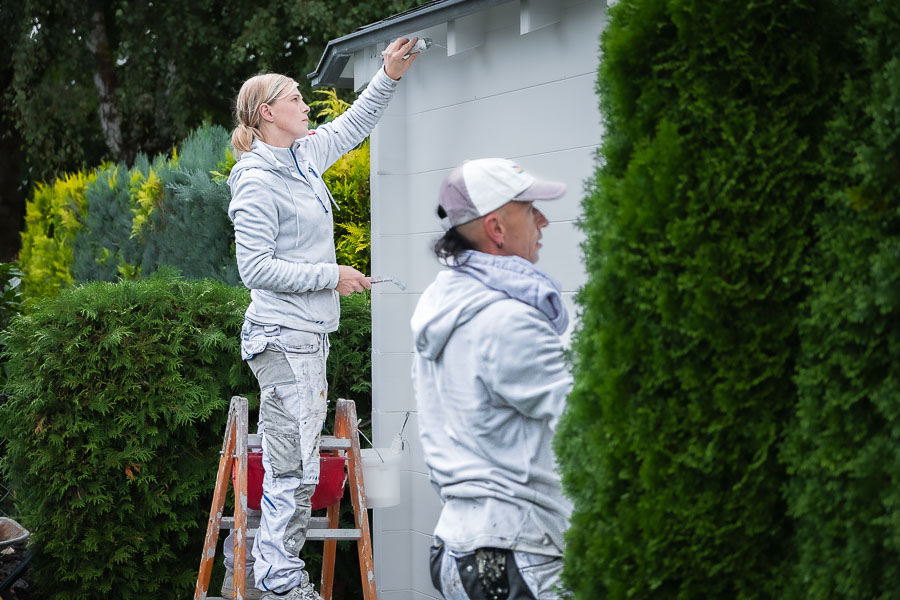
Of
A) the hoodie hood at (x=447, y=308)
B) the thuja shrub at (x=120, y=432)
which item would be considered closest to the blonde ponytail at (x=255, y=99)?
the thuja shrub at (x=120, y=432)

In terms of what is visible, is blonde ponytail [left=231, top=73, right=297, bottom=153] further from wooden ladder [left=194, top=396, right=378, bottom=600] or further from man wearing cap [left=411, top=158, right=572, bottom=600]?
man wearing cap [left=411, top=158, right=572, bottom=600]

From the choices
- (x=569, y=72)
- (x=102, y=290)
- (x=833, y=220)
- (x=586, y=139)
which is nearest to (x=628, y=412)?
(x=833, y=220)

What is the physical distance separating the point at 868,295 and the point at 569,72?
221 cm

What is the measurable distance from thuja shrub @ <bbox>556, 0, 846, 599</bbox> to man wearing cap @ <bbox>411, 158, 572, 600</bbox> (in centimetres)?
24

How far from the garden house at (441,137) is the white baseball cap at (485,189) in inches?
46.9

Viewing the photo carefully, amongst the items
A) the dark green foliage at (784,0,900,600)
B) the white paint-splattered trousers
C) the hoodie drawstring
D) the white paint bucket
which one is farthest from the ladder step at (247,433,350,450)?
the dark green foliage at (784,0,900,600)

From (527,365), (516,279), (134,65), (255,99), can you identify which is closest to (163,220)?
(255,99)

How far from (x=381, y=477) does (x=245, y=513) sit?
0.63 metres

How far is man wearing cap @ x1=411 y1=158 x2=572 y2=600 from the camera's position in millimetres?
2492

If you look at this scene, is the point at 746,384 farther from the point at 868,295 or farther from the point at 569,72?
the point at 569,72

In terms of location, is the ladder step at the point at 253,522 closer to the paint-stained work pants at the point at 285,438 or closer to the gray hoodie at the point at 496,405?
the paint-stained work pants at the point at 285,438

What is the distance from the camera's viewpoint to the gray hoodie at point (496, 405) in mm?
2482

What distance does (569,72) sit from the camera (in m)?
3.99

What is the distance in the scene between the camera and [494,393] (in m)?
2.50
